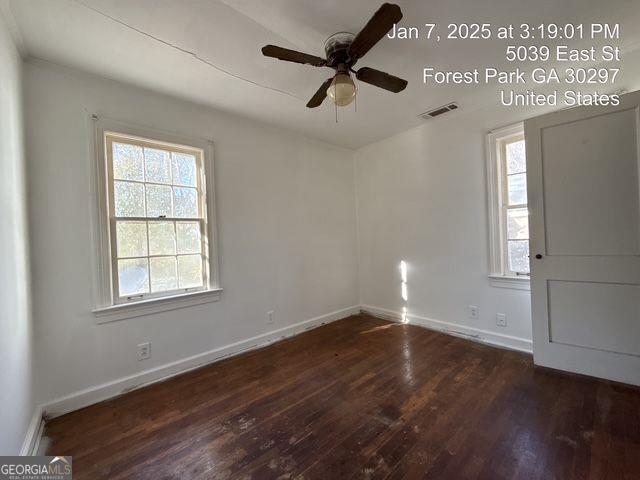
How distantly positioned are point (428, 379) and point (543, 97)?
2.78m

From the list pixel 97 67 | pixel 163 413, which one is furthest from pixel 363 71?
pixel 163 413

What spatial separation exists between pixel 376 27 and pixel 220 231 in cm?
219

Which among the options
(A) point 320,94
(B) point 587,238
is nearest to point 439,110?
(A) point 320,94

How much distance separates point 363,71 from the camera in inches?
67.7

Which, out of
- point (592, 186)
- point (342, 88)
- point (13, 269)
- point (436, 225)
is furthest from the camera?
point (436, 225)

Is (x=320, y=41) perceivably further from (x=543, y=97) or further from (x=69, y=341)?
(x=69, y=341)

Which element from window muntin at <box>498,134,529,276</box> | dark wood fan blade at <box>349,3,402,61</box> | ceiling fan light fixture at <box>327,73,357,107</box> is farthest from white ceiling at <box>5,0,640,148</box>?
window muntin at <box>498,134,529,276</box>

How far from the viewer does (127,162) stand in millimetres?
2311

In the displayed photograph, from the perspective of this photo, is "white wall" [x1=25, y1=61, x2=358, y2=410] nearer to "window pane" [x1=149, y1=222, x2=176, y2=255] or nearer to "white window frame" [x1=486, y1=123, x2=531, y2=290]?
"window pane" [x1=149, y1=222, x2=176, y2=255]

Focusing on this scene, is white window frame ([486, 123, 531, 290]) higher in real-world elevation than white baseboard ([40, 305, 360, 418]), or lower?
higher

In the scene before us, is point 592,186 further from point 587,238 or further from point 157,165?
point 157,165

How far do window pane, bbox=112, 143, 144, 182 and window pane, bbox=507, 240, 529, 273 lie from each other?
142 inches

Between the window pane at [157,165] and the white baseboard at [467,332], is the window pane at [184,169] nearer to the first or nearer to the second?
the window pane at [157,165]

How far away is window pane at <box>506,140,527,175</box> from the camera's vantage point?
108 inches
